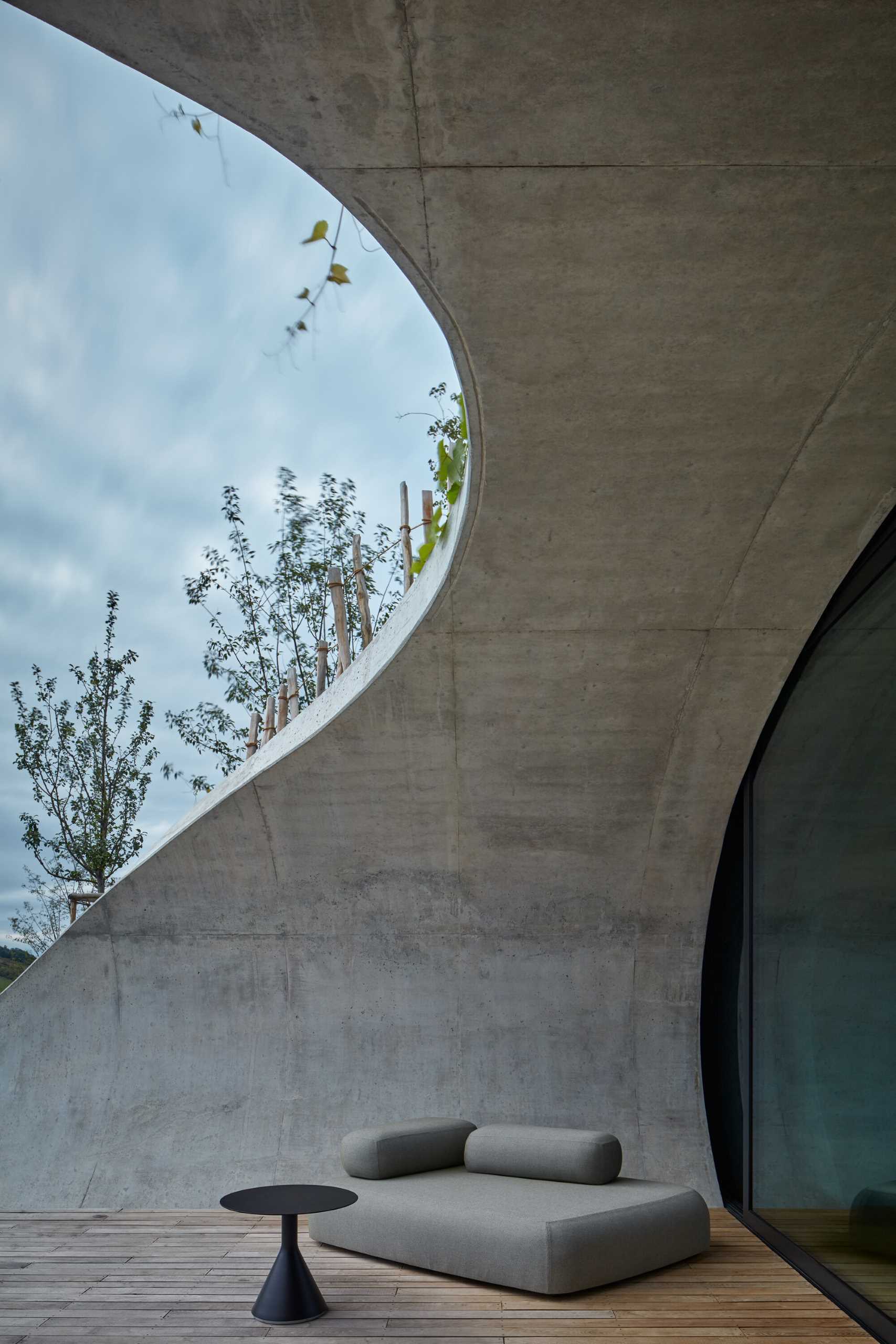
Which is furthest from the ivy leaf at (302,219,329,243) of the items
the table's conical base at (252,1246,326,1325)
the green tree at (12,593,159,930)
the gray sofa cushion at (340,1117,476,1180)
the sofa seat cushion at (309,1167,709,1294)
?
the green tree at (12,593,159,930)

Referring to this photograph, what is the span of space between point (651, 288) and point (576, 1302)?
381 centimetres

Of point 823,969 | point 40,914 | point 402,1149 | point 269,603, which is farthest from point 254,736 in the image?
point 40,914

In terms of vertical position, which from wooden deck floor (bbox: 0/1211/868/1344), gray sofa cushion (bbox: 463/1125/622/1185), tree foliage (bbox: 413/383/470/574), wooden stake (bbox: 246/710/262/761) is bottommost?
wooden deck floor (bbox: 0/1211/868/1344)

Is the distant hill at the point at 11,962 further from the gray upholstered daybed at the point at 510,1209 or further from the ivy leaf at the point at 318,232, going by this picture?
the ivy leaf at the point at 318,232

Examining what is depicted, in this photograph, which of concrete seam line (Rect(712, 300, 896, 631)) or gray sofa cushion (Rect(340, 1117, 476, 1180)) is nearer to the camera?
concrete seam line (Rect(712, 300, 896, 631))

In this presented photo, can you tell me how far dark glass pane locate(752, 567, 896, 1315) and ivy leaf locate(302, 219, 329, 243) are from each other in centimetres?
252

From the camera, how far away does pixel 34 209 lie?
367 inches

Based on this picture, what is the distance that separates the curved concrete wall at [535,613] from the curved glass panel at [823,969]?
0.22 m

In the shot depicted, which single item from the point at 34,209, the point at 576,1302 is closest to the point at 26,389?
the point at 34,209

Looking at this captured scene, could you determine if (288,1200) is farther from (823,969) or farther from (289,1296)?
(823,969)

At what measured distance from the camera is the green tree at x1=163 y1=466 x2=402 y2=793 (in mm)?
14453

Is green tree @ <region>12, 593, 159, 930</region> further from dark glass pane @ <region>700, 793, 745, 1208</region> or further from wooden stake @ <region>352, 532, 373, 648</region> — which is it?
dark glass pane @ <region>700, 793, 745, 1208</region>

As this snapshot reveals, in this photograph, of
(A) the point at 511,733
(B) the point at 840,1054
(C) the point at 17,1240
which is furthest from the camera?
(A) the point at 511,733

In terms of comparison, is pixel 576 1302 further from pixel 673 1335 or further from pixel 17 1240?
pixel 17 1240
